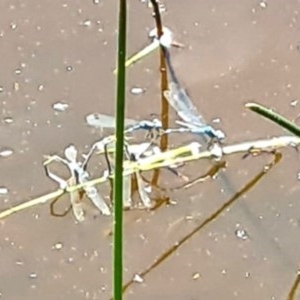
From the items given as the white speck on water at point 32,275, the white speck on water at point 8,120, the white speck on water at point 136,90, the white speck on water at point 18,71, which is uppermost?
the white speck on water at point 18,71

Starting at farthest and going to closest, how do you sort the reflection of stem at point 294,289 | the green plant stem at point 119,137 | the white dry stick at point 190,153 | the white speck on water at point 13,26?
the white speck on water at point 13,26 → the white dry stick at point 190,153 → the reflection of stem at point 294,289 → the green plant stem at point 119,137

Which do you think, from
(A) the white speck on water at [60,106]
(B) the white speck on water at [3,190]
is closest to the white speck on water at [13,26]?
(A) the white speck on water at [60,106]

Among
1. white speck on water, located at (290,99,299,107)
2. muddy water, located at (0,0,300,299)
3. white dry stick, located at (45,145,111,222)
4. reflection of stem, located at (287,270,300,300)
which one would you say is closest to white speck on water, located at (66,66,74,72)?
muddy water, located at (0,0,300,299)

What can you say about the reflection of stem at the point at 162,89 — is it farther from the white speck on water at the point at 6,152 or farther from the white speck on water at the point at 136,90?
the white speck on water at the point at 6,152

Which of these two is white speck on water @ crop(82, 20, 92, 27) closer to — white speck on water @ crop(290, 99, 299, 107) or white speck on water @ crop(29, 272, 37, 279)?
white speck on water @ crop(290, 99, 299, 107)

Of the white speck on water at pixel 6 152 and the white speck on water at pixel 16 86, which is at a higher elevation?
the white speck on water at pixel 16 86

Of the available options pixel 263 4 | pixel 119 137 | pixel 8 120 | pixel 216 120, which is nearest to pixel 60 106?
pixel 8 120

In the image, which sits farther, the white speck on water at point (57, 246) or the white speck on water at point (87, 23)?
the white speck on water at point (87, 23)
